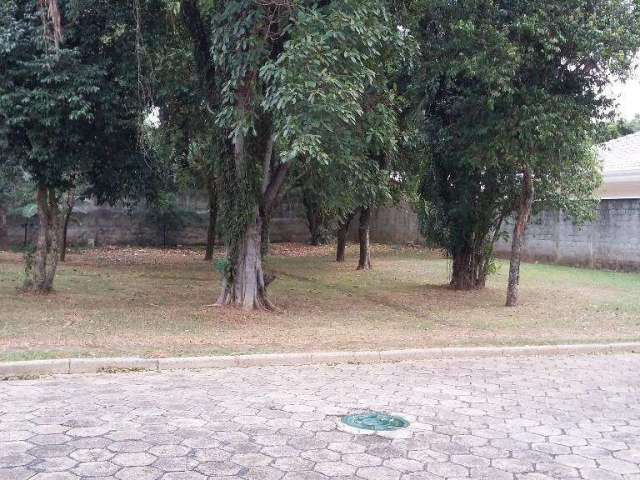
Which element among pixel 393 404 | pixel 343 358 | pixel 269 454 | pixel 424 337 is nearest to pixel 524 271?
pixel 424 337

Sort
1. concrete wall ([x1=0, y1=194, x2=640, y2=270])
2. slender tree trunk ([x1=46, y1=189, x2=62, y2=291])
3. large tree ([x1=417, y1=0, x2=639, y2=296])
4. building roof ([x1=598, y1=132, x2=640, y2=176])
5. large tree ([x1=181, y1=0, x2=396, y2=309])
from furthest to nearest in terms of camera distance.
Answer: building roof ([x1=598, y1=132, x2=640, y2=176]) → concrete wall ([x1=0, y1=194, x2=640, y2=270]) → slender tree trunk ([x1=46, y1=189, x2=62, y2=291]) → large tree ([x1=417, y1=0, x2=639, y2=296]) → large tree ([x1=181, y1=0, x2=396, y2=309])

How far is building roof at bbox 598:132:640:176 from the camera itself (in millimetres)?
22969

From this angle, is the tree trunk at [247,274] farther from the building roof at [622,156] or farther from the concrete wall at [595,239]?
the building roof at [622,156]

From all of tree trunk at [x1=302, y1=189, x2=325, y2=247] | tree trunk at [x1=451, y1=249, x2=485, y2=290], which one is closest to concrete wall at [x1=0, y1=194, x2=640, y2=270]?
tree trunk at [x1=302, y1=189, x2=325, y2=247]

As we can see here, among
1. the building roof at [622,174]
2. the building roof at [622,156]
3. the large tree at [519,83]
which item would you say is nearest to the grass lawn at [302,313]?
the large tree at [519,83]

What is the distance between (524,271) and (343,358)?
13.8 metres

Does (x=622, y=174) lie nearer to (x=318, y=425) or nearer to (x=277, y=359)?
(x=277, y=359)

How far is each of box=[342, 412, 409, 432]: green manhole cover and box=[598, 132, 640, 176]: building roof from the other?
18551mm

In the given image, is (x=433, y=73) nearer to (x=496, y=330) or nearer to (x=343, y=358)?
(x=496, y=330)

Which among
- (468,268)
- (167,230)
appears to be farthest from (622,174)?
(167,230)

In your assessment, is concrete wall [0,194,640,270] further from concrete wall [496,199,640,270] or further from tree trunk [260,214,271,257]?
tree trunk [260,214,271,257]

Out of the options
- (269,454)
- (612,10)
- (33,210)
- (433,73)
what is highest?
(612,10)

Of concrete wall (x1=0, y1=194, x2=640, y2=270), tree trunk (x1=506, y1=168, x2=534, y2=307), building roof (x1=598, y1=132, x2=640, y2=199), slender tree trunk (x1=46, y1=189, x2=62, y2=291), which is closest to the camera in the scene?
slender tree trunk (x1=46, y1=189, x2=62, y2=291)

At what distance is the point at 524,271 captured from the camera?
20484 millimetres
